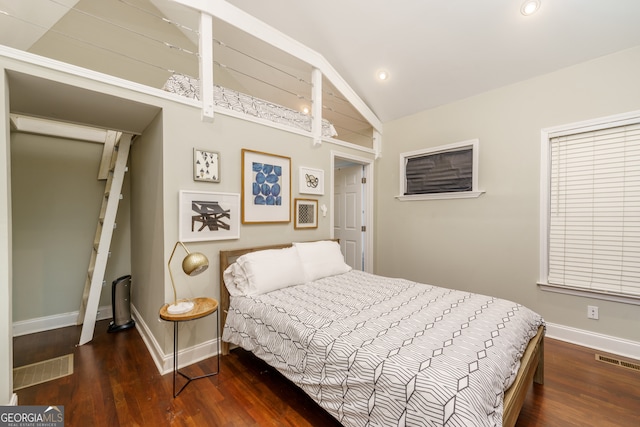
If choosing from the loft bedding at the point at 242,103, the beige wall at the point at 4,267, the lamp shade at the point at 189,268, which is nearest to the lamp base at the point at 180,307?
Answer: the lamp shade at the point at 189,268

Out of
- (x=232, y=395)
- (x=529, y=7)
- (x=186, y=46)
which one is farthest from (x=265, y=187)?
(x=529, y=7)

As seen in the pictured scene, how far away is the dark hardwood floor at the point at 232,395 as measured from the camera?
1639 mm

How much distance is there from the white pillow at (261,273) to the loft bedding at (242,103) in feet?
4.74

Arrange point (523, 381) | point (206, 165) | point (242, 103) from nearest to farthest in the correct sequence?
point (523, 381) < point (206, 165) < point (242, 103)

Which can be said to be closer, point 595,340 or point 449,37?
point 595,340

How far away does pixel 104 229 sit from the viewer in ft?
8.96

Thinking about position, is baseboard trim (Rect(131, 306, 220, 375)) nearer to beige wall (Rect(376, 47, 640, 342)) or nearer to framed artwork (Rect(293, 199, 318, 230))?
framed artwork (Rect(293, 199, 318, 230))

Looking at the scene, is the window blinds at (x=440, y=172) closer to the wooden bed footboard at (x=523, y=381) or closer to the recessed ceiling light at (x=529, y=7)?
the recessed ceiling light at (x=529, y=7)

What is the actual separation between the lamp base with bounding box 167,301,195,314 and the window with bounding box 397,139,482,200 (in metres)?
3.00

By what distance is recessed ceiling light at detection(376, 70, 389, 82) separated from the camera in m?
3.31

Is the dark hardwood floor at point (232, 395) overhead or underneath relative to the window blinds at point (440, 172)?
underneath

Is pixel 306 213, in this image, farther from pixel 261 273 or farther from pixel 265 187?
pixel 261 273

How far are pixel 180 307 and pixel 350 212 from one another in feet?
9.57

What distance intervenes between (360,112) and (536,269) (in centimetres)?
281
